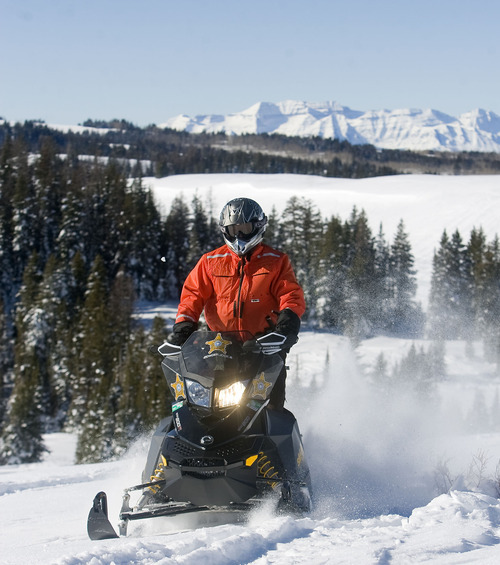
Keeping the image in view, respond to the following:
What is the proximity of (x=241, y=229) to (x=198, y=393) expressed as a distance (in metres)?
1.59

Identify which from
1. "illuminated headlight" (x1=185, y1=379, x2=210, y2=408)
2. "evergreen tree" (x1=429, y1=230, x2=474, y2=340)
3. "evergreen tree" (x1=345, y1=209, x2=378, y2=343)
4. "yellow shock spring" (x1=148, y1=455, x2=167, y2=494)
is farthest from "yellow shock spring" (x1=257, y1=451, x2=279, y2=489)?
"evergreen tree" (x1=429, y1=230, x2=474, y2=340)

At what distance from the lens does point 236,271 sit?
602 cm

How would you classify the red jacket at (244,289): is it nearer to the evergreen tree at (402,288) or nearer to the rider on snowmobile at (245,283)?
the rider on snowmobile at (245,283)

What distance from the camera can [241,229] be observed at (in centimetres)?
596

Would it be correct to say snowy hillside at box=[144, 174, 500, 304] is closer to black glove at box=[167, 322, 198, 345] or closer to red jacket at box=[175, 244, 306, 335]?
red jacket at box=[175, 244, 306, 335]

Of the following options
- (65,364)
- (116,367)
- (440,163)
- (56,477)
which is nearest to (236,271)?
(56,477)

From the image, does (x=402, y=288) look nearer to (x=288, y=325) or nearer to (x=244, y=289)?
(x=244, y=289)

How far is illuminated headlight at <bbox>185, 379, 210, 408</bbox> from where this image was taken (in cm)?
505

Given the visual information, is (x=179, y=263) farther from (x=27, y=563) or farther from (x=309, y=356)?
(x=27, y=563)

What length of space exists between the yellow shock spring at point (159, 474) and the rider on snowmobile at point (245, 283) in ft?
3.81

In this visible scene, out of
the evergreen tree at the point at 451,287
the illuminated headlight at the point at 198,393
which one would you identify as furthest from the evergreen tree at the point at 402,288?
the illuminated headlight at the point at 198,393

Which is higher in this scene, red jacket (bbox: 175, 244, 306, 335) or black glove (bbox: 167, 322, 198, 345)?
red jacket (bbox: 175, 244, 306, 335)

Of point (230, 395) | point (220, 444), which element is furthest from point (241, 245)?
point (220, 444)

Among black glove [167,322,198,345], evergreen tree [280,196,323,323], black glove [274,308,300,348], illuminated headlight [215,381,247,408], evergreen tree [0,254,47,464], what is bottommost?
evergreen tree [0,254,47,464]
